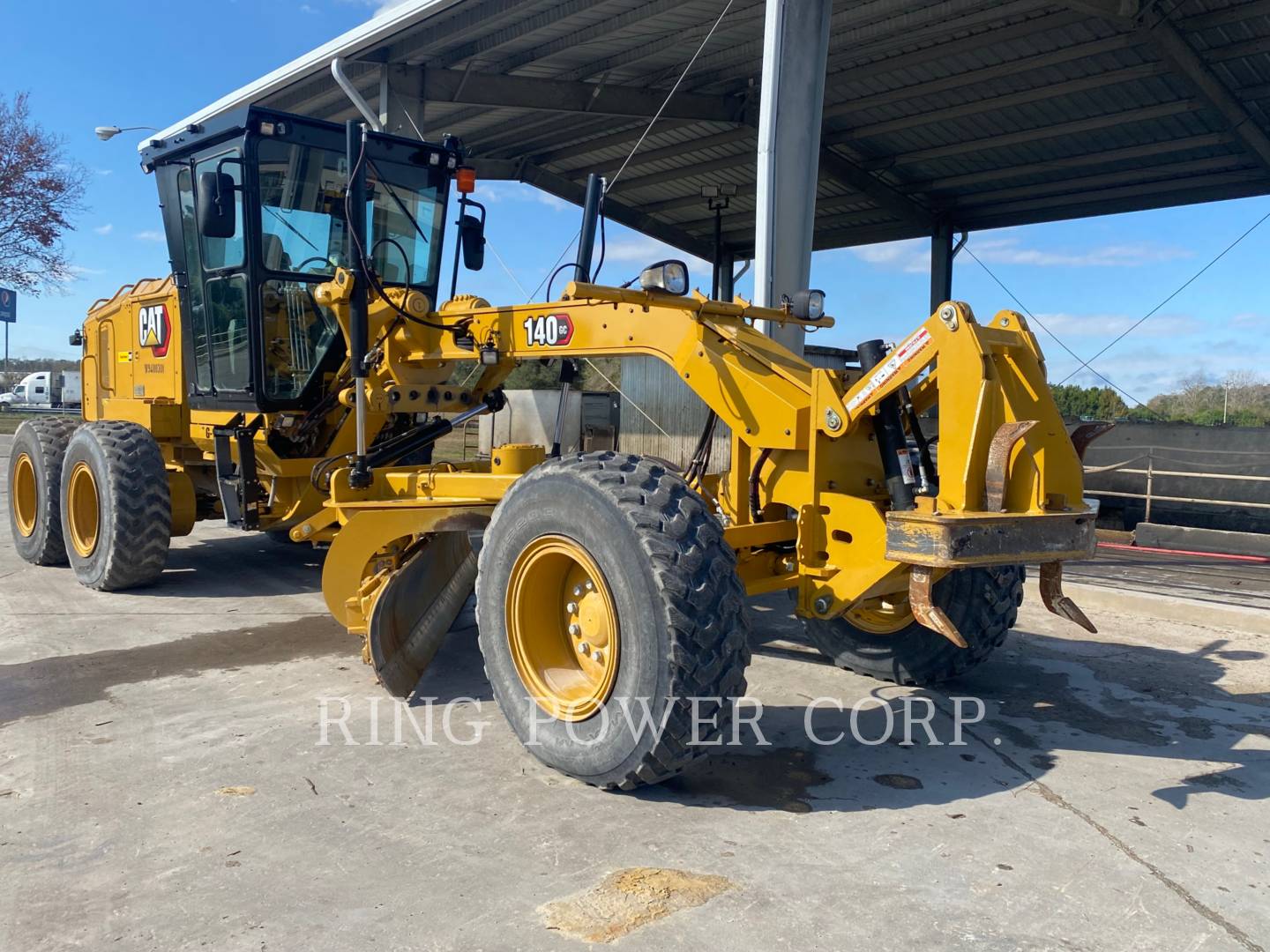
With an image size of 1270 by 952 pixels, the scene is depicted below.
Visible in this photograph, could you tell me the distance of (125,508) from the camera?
7.29 meters

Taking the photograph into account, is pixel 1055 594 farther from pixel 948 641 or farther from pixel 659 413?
pixel 659 413

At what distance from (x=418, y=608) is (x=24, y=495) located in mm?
5886

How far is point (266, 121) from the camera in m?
6.71

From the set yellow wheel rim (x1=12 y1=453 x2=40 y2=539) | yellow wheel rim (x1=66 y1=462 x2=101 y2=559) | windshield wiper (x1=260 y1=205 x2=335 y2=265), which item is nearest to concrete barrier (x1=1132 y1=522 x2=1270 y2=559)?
windshield wiper (x1=260 y1=205 x2=335 y2=265)

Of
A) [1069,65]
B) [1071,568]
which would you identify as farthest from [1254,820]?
[1069,65]

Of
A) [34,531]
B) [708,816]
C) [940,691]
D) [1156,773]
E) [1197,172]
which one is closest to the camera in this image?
[708,816]

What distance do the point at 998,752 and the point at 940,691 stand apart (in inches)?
33.5

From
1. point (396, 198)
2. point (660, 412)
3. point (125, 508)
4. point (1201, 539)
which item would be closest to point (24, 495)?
point (125, 508)

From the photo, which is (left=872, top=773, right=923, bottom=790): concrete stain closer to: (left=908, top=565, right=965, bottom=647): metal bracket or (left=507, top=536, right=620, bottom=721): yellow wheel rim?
→ (left=908, top=565, right=965, bottom=647): metal bracket

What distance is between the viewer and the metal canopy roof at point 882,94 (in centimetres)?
1211

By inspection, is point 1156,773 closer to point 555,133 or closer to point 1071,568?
point 1071,568

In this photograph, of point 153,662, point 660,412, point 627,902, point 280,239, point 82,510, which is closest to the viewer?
point 627,902

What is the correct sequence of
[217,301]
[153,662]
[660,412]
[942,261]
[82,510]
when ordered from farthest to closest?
[942,261] < [660,412] < [82,510] < [217,301] < [153,662]

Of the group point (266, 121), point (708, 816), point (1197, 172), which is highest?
point (1197, 172)
